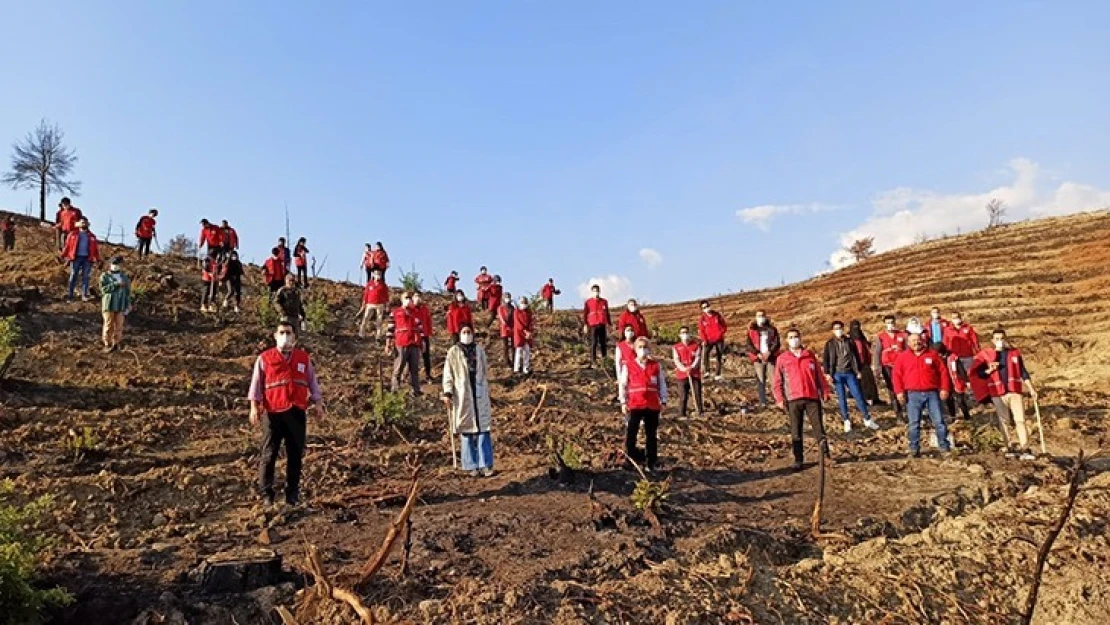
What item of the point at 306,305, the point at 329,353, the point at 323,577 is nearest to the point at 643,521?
the point at 323,577

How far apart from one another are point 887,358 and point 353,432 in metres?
8.76

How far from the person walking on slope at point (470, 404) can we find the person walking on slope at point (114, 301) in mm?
7116

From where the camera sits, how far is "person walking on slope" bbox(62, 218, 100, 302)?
13826 millimetres

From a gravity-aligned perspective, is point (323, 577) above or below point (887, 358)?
below

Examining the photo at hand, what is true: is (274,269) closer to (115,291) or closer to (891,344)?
(115,291)

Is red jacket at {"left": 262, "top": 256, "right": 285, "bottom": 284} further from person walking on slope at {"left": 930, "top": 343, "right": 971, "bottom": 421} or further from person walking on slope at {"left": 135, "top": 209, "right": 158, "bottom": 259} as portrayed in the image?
person walking on slope at {"left": 930, "top": 343, "right": 971, "bottom": 421}

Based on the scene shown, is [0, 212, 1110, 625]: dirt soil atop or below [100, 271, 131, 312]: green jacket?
below

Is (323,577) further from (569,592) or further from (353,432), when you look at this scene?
(353,432)

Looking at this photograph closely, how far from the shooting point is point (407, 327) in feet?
37.3

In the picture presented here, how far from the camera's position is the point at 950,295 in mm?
23734

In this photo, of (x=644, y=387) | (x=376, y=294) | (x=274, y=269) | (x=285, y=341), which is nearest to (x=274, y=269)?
(x=274, y=269)

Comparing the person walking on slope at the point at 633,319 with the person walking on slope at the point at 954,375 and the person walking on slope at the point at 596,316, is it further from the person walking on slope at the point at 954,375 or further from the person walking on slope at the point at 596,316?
the person walking on slope at the point at 954,375

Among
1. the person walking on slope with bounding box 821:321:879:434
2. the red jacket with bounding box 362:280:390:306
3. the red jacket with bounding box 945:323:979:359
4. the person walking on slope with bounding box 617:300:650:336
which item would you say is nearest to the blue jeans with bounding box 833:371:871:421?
the person walking on slope with bounding box 821:321:879:434

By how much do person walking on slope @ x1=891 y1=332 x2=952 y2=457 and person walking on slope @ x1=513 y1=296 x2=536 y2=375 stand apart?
6808 mm
